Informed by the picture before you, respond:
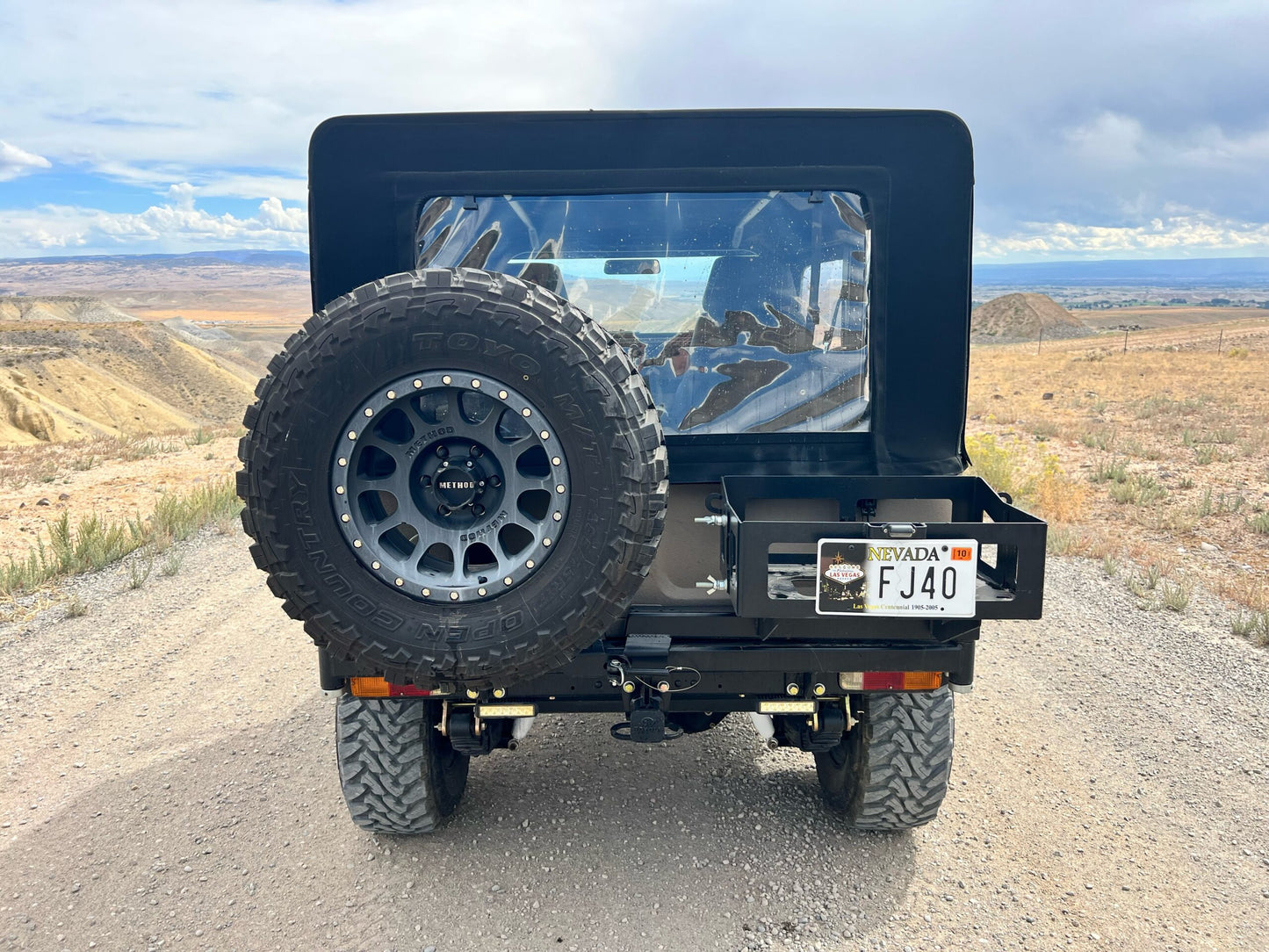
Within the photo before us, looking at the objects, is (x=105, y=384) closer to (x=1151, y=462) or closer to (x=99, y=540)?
(x=99, y=540)

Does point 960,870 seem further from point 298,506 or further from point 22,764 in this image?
point 22,764

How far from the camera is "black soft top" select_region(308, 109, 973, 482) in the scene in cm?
308

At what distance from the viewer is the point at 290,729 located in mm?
4547

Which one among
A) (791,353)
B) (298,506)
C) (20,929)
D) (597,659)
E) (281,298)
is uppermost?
(281,298)

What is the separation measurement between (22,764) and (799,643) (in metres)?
3.81

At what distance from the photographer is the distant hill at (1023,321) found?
69.9 metres

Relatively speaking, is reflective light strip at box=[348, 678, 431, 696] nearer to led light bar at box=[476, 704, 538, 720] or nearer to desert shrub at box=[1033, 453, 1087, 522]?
led light bar at box=[476, 704, 538, 720]

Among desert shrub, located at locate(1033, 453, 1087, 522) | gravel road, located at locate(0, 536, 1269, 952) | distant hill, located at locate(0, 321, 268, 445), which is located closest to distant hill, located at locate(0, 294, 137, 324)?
distant hill, located at locate(0, 321, 268, 445)

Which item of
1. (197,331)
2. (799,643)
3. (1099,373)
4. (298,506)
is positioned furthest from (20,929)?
(197,331)

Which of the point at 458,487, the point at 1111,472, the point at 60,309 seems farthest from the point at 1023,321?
the point at 458,487

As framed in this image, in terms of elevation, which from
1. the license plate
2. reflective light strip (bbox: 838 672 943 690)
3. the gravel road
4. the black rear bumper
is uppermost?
the license plate

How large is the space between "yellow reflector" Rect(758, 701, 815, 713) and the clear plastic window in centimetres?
97

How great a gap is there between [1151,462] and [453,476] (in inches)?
498

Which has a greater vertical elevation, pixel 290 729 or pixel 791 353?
pixel 791 353
